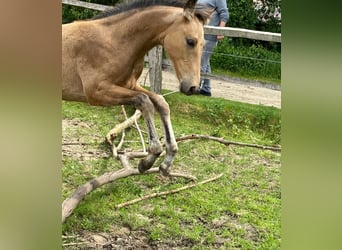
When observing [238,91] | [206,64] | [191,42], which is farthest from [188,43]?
[238,91]

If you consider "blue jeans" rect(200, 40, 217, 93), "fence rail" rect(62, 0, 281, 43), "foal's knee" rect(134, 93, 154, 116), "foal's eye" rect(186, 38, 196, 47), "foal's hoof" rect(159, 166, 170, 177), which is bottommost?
"foal's hoof" rect(159, 166, 170, 177)

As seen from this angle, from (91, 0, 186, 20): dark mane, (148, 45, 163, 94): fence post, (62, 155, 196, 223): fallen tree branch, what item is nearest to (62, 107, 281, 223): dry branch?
(62, 155, 196, 223): fallen tree branch

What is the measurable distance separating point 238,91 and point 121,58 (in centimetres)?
42

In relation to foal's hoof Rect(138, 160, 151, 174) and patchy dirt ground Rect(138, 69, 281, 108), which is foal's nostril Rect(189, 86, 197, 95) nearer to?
patchy dirt ground Rect(138, 69, 281, 108)

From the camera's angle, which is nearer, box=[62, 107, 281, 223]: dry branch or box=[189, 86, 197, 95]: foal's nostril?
box=[189, 86, 197, 95]: foal's nostril

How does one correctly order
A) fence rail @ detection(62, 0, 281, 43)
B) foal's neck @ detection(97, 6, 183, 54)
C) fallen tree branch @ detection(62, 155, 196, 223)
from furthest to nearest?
1. fallen tree branch @ detection(62, 155, 196, 223)
2. foal's neck @ detection(97, 6, 183, 54)
3. fence rail @ detection(62, 0, 281, 43)

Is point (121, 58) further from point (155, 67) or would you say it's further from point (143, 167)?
point (143, 167)

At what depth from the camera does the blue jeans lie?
65.9 inches

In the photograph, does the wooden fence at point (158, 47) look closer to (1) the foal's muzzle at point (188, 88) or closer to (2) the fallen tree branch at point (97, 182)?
(1) the foal's muzzle at point (188, 88)

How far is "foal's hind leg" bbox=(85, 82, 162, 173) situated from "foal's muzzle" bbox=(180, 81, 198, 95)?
14 centimetres

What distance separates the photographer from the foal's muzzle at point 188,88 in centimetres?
163

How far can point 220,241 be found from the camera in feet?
5.81

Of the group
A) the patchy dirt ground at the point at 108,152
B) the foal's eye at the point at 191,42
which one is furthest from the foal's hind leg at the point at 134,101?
the foal's eye at the point at 191,42
